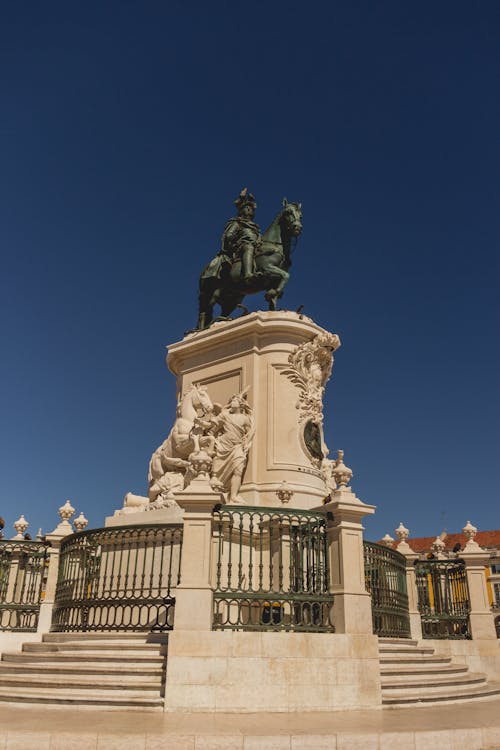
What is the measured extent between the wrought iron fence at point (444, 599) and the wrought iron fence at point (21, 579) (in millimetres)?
9202

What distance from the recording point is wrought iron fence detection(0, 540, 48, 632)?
13586 mm

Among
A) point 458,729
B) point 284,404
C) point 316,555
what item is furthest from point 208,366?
point 458,729

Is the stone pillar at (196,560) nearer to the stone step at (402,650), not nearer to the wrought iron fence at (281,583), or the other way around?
the wrought iron fence at (281,583)

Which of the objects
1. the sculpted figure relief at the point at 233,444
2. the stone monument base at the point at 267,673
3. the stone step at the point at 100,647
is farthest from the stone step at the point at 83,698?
the sculpted figure relief at the point at 233,444

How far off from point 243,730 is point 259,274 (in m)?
13.0

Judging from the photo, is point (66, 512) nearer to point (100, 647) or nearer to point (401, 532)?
point (100, 647)

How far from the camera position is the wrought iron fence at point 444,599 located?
51.0 feet

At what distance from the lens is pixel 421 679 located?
941 cm

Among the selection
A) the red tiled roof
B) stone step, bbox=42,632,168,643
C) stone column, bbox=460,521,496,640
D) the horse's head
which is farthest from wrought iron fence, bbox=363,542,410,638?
the red tiled roof

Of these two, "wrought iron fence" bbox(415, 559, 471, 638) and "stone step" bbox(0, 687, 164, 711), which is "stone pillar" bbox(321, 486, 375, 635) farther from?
"wrought iron fence" bbox(415, 559, 471, 638)

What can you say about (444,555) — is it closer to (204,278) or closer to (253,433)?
(253,433)

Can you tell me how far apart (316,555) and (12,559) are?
26.7 ft

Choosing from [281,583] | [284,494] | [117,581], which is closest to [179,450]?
[284,494]

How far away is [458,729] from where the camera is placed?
6.64m
